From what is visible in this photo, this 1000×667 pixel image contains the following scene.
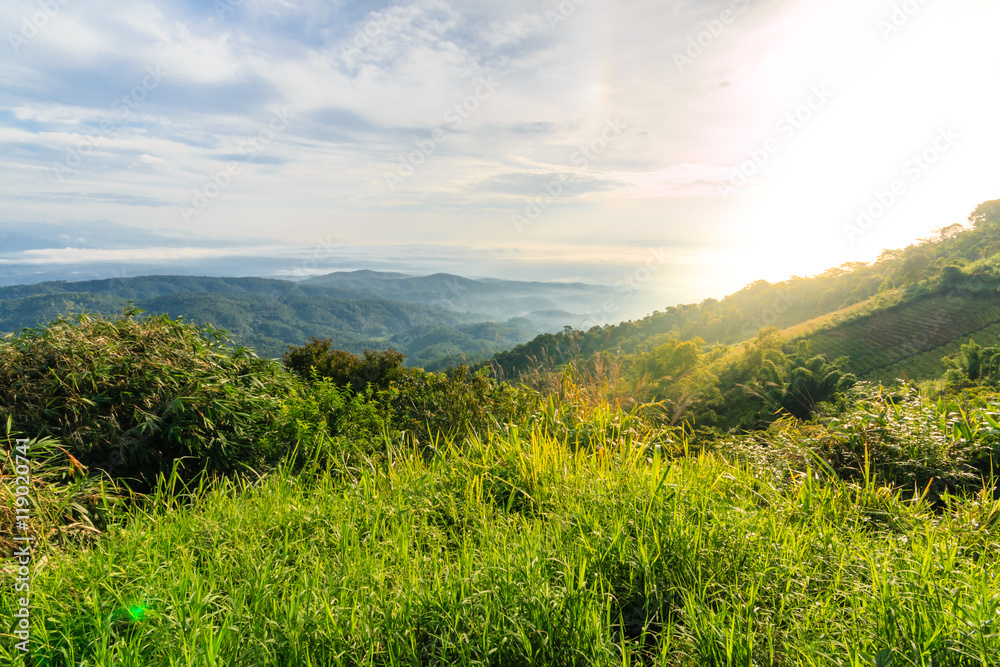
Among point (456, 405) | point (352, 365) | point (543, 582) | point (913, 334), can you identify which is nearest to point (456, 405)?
point (456, 405)

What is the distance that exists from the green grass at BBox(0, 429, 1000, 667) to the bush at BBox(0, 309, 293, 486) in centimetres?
84

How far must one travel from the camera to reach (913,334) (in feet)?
136

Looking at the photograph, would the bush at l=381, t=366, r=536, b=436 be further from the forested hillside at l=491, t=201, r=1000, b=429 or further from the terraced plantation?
the terraced plantation

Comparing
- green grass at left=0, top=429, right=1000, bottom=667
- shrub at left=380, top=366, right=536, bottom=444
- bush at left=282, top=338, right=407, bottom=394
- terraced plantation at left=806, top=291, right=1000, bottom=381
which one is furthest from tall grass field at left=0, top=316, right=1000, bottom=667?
terraced plantation at left=806, top=291, right=1000, bottom=381

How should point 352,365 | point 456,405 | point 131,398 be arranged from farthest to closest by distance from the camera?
1. point 352,365
2. point 456,405
3. point 131,398

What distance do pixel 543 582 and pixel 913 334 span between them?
5335 cm

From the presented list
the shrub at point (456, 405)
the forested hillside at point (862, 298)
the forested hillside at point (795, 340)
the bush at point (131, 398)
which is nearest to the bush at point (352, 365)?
the forested hillside at point (795, 340)

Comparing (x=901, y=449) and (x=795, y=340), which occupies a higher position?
(x=901, y=449)

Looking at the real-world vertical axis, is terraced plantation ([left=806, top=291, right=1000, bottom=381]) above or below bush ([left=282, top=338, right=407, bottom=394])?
below

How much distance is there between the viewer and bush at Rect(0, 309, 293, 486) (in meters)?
3.25

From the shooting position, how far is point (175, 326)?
13.5ft

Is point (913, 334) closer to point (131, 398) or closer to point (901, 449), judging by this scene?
point (901, 449)

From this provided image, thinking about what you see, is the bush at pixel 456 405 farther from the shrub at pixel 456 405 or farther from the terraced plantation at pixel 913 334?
the terraced plantation at pixel 913 334

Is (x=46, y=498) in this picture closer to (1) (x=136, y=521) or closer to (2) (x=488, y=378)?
(1) (x=136, y=521)
